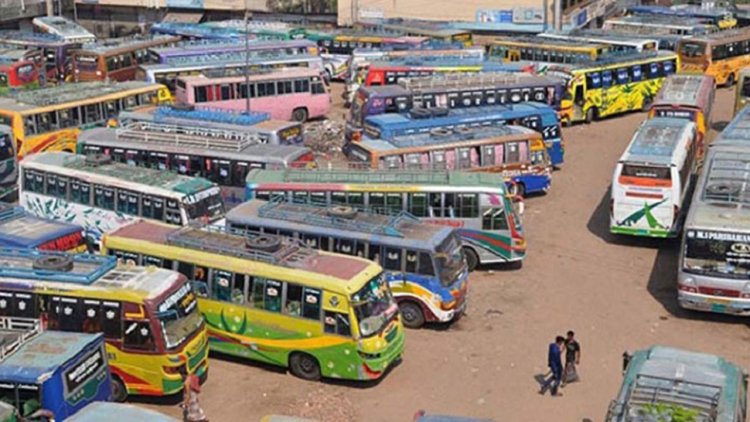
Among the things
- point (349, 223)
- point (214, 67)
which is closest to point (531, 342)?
point (349, 223)

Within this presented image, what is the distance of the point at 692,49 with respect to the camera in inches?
1732

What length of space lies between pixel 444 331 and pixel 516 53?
26961mm

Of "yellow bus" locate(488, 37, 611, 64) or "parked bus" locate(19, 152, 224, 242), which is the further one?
"yellow bus" locate(488, 37, 611, 64)

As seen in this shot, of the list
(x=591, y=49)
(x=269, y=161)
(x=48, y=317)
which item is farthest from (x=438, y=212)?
(x=591, y=49)

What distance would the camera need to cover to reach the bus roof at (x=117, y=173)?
23.0m

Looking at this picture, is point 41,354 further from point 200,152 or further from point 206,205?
point 200,152

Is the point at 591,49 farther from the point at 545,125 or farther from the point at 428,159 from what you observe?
the point at 428,159

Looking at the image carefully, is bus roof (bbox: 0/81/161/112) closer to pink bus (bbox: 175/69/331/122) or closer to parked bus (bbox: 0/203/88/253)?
pink bus (bbox: 175/69/331/122)

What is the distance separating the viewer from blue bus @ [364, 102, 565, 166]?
2881 cm

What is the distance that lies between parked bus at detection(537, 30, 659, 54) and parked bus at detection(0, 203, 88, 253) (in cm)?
2895

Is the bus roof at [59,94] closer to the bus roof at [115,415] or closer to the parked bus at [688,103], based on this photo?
the parked bus at [688,103]

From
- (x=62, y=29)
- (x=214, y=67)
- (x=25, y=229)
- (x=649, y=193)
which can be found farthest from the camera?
(x=62, y=29)

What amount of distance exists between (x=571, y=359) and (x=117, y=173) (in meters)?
12.3

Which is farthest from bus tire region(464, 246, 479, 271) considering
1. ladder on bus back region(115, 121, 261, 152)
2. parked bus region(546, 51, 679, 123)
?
parked bus region(546, 51, 679, 123)
